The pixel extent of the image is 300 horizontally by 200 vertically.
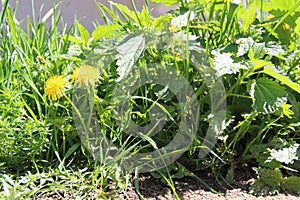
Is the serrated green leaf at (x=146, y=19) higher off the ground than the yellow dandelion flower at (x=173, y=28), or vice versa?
the serrated green leaf at (x=146, y=19)

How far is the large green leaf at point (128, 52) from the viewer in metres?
1.13

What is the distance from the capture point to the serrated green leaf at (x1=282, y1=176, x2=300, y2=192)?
127 centimetres

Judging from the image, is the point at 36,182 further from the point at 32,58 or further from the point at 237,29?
the point at 237,29

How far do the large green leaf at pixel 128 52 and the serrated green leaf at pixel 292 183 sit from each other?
58 cm

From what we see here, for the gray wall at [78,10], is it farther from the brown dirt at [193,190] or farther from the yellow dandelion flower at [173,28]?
the brown dirt at [193,190]

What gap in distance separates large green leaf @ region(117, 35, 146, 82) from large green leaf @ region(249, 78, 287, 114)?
1.10 ft

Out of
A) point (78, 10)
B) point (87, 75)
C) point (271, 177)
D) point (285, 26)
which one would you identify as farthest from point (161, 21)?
point (78, 10)

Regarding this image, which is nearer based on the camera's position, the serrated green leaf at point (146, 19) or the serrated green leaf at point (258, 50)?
the serrated green leaf at point (258, 50)

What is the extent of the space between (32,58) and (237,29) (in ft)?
2.56

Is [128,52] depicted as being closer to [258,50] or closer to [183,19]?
[183,19]

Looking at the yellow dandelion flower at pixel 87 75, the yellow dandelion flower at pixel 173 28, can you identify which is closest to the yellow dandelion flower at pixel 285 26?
the yellow dandelion flower at pixel 173 28

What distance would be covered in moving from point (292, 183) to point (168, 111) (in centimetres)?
43

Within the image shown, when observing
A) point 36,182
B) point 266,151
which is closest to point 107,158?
Result: point 36,182

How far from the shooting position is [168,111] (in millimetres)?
1315
